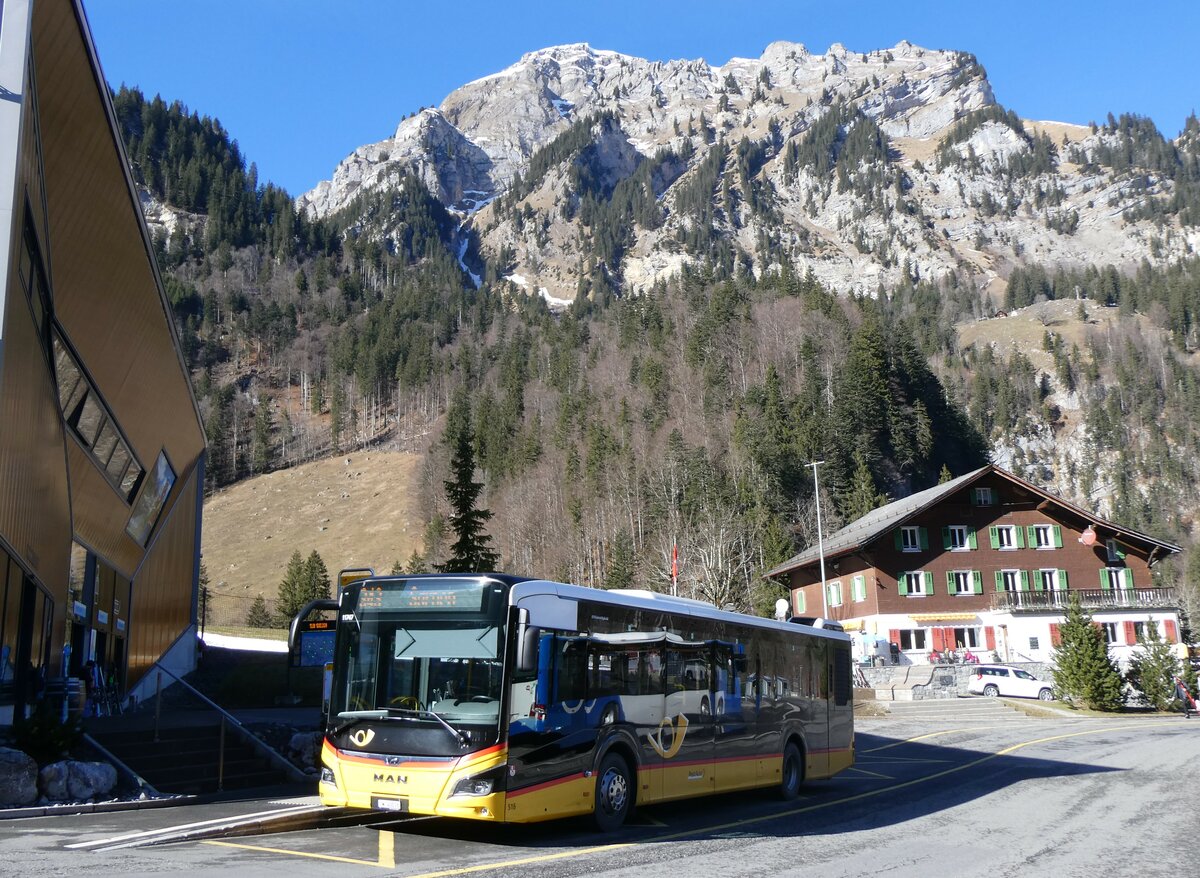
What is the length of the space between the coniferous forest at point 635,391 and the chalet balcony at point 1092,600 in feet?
46.3

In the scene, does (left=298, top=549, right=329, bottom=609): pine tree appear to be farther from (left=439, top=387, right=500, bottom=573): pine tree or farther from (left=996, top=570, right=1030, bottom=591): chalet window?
(left=996, top=570, right=1030, bottom=591): chalet window

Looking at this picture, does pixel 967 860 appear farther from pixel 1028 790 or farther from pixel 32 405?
pixel 32 405

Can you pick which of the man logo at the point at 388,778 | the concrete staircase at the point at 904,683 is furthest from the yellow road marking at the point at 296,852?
the concrete staircase at the point at 904,683

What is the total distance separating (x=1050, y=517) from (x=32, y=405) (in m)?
56.5

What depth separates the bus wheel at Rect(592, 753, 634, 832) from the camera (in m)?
10.9

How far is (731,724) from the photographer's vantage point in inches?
528

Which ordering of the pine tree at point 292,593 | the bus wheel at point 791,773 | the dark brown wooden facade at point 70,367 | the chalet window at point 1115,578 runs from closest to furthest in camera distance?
1. the dark brown wooden facade at point 70,367
2. the bus wheel at point 791,773
3. the chalet window at point 1115,578
4. the pine tree at point 292,593

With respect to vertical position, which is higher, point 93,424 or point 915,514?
point 915,514

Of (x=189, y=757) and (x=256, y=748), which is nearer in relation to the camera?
(x=189, y=757)

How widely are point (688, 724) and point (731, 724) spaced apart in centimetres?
124

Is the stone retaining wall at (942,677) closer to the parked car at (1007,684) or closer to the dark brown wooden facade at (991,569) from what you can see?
the parked car at (1007,684)

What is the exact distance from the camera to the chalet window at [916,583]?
56.2 metres

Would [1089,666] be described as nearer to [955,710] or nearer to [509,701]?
[955,710]

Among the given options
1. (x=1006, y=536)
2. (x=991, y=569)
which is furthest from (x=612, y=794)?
(x=1006, y=536)
